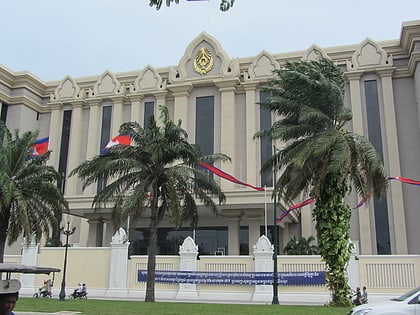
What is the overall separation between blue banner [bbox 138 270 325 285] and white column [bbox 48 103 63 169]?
23903 millimetres

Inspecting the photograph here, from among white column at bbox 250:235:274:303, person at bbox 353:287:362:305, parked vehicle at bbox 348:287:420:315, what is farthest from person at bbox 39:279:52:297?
parked vehicle at bbox 348:287:420:315

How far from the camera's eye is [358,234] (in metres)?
38.1

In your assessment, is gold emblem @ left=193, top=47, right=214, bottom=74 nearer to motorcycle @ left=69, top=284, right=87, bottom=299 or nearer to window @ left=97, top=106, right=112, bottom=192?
window @ left=97, top=106, right=112, bottom=192

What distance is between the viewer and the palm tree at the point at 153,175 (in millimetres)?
22562

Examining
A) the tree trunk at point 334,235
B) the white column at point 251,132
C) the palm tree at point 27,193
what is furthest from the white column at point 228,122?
the tree trunk at point 334,235

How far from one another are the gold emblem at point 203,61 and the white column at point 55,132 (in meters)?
15.4

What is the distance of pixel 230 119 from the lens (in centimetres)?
4272

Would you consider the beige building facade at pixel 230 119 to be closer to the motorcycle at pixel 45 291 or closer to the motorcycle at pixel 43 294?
the motorcycle at pixel 45 291

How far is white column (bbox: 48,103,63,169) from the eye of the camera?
155ft

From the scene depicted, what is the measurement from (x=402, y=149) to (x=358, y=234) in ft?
27.0

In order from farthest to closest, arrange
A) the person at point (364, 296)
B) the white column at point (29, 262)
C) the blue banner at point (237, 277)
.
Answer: the white column at point (29, 262) < the blue banner at point (237, 277) < the person at point (364, 296)

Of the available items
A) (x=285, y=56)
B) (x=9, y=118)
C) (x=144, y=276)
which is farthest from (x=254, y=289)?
(x=9, y=118)

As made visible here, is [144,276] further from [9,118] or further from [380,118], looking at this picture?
[9,118]

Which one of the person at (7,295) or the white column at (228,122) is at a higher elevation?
the white column at (228,122)
